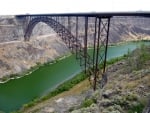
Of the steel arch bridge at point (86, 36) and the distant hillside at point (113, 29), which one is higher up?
the steel arch bridge at point (86, 36)

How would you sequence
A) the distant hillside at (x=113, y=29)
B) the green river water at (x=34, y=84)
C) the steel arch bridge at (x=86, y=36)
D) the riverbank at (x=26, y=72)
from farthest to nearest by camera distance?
the distant hillside at (x=113, y=29) → the riverbank at (x=26, y=72) → the green river water at (x=34, y=84) → the steel arch bridge at (x=86, y=36)

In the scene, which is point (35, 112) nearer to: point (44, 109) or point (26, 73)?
point (44, 109)

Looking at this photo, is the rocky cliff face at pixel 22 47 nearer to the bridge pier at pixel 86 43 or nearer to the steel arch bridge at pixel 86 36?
the steel arch bridge at pixel 86 36

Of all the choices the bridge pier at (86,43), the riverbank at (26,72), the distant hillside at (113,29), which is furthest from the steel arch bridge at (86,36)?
the riverbank at (26,72)

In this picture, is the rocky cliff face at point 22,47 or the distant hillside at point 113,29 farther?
the distant hillside at point 113,29

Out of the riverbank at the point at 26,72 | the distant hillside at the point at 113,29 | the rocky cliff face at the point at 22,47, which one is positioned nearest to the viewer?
the riverbank at the point at 26,72

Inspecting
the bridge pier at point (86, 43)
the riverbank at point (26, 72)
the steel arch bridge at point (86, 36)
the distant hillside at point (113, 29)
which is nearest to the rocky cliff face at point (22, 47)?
the distant hillside at point (113, 29)

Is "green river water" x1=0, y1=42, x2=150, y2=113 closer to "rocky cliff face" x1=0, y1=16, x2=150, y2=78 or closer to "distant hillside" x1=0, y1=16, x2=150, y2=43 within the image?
"rocky cliff face" x1=0, y1=16, x2=150, y2=78

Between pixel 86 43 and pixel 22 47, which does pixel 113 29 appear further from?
pixel 86 43
